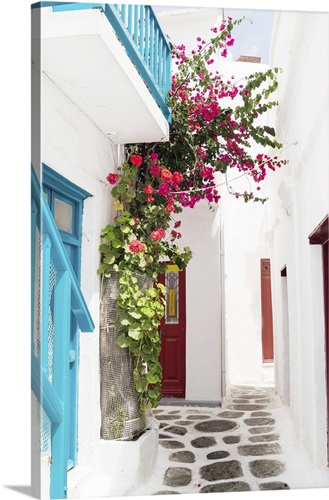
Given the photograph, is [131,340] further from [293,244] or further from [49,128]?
[293,244]

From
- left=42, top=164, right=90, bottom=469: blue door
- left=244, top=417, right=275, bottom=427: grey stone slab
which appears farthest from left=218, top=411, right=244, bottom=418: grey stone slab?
left=42, top=164, right=90, bottom=469: blue door

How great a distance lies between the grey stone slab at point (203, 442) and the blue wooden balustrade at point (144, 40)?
2990 mm

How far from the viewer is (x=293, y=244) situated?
198 inches

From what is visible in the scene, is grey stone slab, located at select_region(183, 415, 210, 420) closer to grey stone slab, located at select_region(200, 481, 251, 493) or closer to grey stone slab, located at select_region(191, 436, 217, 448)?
grey stone slab, located at select_region(191, 436, 217, 448)

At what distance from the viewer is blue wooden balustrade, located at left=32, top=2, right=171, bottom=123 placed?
9.45 ft

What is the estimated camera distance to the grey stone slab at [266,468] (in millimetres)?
4078

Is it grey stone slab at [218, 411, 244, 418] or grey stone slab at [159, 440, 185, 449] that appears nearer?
grey stone slab at [159, 440, 185, 449]

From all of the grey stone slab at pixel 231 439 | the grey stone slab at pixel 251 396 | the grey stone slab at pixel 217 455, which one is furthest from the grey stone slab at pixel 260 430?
the grey stone slab at pixel 251 396

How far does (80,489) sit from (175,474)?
113 centimetres

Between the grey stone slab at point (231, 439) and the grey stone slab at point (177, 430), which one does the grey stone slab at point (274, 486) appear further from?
the grey stone slab at point (177, 430)

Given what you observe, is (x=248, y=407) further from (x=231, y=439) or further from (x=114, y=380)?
(x=114, y=380)

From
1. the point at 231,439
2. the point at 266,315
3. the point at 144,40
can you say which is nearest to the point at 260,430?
the point at 231,439

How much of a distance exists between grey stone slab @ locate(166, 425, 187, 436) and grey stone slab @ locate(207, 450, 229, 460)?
69 centimetres
